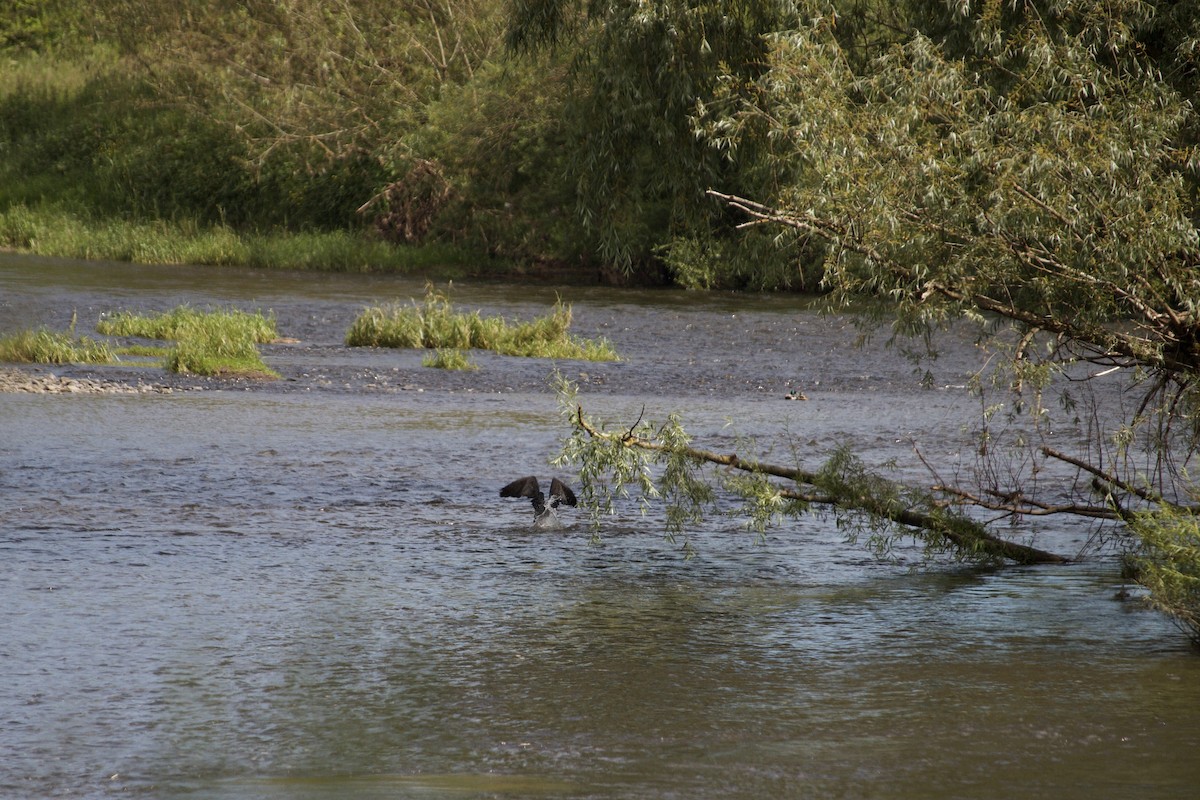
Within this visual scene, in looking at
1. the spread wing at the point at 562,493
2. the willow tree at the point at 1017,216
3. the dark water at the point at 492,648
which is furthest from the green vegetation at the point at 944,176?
the spread wing at the point at 562,493

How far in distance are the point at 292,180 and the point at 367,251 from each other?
20.5 feet

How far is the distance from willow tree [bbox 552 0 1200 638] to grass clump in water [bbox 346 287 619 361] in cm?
1391

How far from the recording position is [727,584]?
29.9ft

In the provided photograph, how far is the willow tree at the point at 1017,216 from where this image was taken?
789 cm

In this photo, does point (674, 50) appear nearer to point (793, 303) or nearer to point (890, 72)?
point (890, 72)

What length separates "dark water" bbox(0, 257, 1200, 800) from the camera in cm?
593

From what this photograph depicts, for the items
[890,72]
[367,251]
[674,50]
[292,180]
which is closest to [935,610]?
[890,72]

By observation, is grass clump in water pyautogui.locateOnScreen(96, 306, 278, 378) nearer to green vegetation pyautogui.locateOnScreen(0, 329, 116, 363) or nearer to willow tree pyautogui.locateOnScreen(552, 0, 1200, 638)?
green vegetation pyautogui.locateOnScreen(0, 329, 116, 363)

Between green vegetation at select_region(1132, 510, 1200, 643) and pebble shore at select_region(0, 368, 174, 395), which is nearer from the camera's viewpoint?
green vegetation at select_region(1132, 510, 1200, 643)

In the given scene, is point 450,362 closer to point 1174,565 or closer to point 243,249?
point 1174,565

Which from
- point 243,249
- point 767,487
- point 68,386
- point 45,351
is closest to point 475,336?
point 45,351

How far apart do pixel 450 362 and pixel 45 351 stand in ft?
17.5

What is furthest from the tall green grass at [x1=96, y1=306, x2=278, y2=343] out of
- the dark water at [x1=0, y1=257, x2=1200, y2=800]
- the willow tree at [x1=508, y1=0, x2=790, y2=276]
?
the willow tree at [x1=508, y1=0, x2=790, y2=276]

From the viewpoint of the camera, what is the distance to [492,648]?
7629 millimetres
